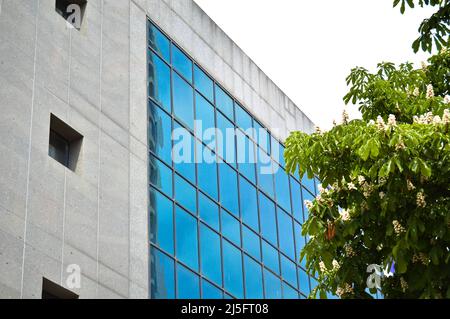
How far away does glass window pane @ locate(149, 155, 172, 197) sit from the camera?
2614 centimetres

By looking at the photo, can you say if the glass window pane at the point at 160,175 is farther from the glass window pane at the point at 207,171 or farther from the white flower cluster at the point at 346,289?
the white flower cluster at the point at 346,289

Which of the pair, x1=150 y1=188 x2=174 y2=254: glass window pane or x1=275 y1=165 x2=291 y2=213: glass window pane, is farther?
x1=275 y1=165 x2=291 y2=213: glass window pane

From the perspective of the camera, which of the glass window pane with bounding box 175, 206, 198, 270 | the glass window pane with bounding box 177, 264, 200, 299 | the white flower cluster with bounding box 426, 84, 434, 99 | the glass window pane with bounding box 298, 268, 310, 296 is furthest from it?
the glass window pane with bounding box 298, 268, 310, 296

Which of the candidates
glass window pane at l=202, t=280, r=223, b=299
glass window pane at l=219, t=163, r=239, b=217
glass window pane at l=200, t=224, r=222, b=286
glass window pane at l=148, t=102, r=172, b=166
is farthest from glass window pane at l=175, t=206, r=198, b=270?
glass window pane at l=219, t=163, r=239, b=217

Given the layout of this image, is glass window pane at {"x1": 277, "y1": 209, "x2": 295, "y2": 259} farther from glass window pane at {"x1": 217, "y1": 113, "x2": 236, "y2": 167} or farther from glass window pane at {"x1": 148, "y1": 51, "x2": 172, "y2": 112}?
glass window pane at {"x1": 148, "y1": 51, "x2": 172, "y2": 112}

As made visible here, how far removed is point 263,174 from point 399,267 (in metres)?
19.8

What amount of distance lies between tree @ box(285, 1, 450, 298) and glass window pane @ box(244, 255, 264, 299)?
13.6 meters

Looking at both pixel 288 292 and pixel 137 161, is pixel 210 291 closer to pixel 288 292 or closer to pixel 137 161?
pixel 137 161

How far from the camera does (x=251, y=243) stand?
102ft

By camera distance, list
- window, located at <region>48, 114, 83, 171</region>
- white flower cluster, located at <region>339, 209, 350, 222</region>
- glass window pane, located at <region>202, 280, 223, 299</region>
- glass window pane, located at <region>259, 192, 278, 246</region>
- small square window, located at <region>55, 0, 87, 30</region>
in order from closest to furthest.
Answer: white flower cluster, located at <region>339, 209, 350, 222</region> → window, located at <region>48, 114, 83, 171</region> → small square window, located at <region>55, 0, 87, 30</region> → glass window pane, located at <region>202, 280, 223, 299</region> → glass window pane, located at <region>259, 192, 278, 246</region>

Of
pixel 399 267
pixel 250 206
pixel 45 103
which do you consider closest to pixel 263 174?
pixel 250 206

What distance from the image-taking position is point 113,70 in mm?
25766

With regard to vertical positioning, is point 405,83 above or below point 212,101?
below

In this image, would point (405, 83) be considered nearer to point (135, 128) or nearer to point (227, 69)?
point (135, 128)
